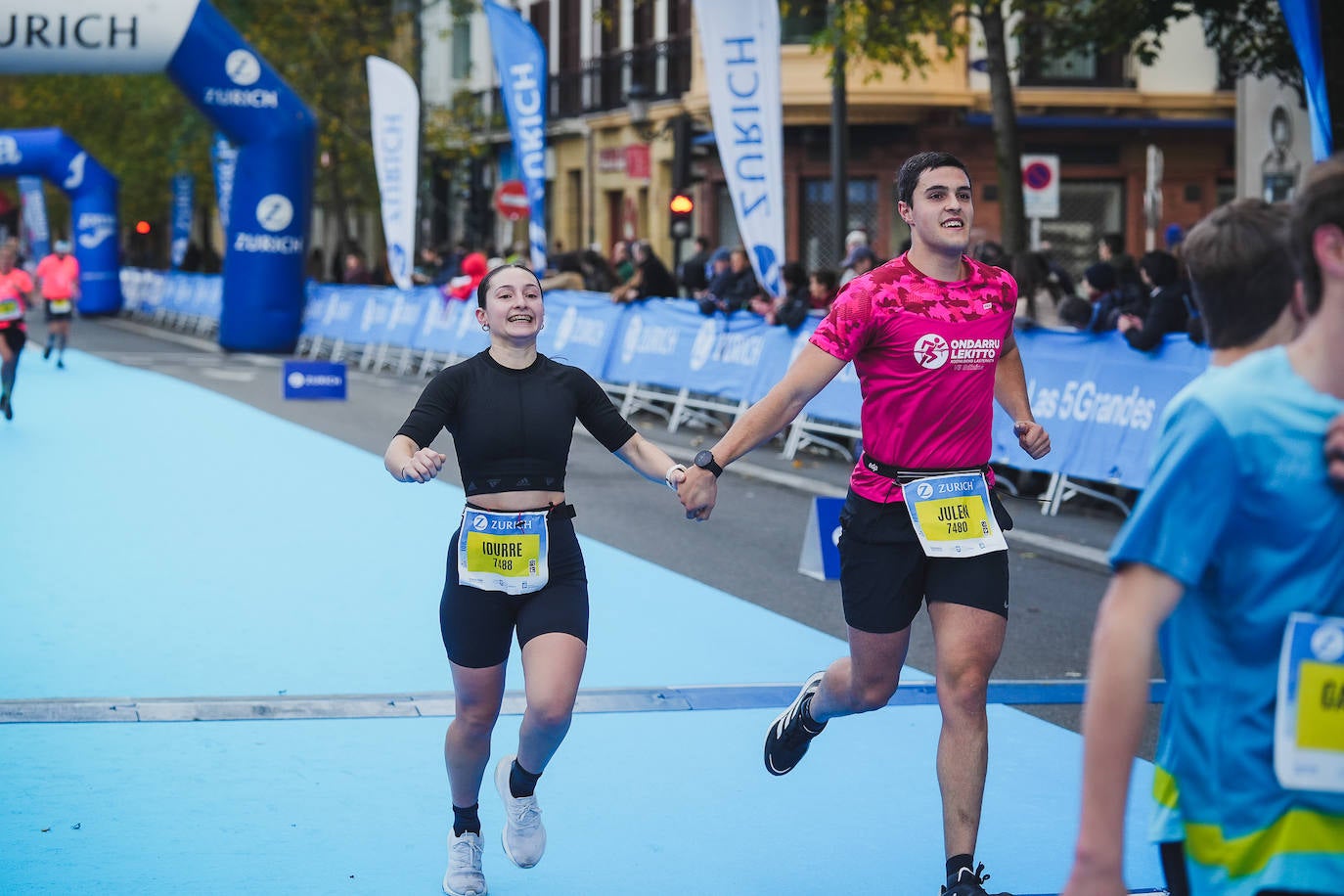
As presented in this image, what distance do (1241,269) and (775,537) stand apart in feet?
31.0

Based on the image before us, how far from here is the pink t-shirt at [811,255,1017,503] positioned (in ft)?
16.7

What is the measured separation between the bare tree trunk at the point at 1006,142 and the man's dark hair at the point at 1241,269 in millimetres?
16394

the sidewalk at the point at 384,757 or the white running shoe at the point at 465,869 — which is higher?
the white running shoe at the point at 465,869

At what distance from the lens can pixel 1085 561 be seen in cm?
1108

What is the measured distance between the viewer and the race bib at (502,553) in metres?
4.96

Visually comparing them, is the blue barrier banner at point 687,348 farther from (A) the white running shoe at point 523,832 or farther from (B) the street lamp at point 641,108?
(B) the street lamp at point 641,108

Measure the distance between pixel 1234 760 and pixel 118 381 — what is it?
25.1 meters

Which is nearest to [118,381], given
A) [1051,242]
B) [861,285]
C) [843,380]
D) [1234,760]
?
[843,380]

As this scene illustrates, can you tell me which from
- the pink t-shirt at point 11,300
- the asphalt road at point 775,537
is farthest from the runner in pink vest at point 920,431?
the pink t-shirt at point 11,300

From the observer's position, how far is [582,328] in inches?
837

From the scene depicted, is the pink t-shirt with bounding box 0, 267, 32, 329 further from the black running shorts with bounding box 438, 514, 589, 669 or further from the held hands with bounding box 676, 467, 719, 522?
the black running shorts with bounding box 438, 514, 589, 669

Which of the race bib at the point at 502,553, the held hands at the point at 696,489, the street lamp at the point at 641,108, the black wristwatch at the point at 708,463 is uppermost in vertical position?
the street lamp at the point at 641,108

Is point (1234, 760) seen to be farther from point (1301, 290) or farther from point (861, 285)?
point (861, 285)

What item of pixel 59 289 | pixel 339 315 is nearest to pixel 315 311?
pixel 339 315
